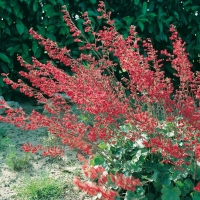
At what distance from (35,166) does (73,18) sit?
2.40 meters

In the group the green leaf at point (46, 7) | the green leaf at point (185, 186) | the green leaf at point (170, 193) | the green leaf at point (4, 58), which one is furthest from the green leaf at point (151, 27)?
the green leaf at point (170, 193)

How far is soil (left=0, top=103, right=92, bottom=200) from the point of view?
3.62m

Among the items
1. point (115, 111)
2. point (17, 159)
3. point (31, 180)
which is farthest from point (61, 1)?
point (115, 111)

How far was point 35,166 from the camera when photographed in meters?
4.09

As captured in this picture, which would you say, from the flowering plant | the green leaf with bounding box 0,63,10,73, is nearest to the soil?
the flowering plant

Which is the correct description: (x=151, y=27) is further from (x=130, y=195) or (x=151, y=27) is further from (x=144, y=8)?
(x=130, y=195)

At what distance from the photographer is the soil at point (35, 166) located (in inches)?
142

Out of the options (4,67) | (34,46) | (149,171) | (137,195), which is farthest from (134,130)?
(4,67)

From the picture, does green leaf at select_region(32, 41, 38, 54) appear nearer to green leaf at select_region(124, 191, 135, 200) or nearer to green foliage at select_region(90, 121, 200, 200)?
green foliage at select_region(90, 121, 200, 200)

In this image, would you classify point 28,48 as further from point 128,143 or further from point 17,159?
point 128,143

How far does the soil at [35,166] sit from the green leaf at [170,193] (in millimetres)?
789

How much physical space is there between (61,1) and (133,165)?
2814 millimetres

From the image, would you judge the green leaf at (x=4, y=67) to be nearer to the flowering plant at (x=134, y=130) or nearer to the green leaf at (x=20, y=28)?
the green leaf at (x=20, y=28)

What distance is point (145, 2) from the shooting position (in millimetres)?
5438
